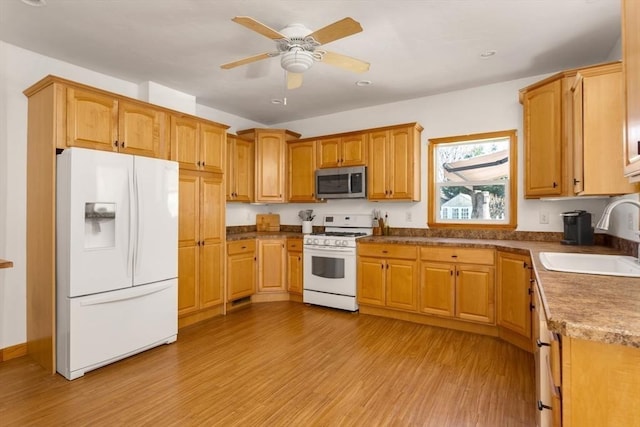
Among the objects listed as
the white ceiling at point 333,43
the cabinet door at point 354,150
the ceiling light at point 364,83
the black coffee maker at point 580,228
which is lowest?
the black coffee maker at point 580,228

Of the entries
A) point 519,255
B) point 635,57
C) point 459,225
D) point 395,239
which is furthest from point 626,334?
point 459,225

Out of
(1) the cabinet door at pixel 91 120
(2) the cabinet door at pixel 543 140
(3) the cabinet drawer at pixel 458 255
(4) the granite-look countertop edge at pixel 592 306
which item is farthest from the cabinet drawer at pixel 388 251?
(1) the cabinet door at pixel 91 120

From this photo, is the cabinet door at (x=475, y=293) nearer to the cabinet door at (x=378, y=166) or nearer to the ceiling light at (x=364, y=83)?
the cabinet door at (x=378, y=166)

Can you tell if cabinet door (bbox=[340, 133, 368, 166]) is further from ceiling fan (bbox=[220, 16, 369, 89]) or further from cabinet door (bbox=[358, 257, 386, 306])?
ceiling fan (bbox=[220, 16, 369, 89])

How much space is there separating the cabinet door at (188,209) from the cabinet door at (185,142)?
0.12 metres

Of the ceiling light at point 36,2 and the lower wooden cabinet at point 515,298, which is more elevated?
Answer: the ceiling light at point 36,2

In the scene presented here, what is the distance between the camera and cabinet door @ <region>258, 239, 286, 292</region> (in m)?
4.53

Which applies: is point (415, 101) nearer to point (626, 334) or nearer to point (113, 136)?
point (113, 136)

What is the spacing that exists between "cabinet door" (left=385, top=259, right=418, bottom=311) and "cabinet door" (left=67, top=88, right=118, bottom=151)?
304 cm

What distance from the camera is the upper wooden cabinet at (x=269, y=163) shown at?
4.79 m

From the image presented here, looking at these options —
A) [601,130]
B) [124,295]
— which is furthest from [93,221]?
[601,130]

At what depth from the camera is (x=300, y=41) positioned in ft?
7.81

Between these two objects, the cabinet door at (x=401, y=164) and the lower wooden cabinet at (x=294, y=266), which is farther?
the lower wooden cabinet at (x=294, y=266)

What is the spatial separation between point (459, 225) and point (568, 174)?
1376 millimetres
